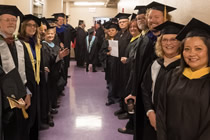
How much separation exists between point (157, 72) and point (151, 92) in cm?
26

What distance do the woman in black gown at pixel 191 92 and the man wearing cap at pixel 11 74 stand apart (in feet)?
5.20

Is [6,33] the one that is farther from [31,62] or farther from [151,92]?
[151,92]

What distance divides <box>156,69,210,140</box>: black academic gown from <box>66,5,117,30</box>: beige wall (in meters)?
13.7

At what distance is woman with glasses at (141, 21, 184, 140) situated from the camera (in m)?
2.10

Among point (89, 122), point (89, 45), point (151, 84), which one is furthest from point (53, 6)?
point (151, 84)

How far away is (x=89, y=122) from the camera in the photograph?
4211mm

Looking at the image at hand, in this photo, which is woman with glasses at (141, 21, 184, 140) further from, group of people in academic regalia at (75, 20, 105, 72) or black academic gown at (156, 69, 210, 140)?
group of people in academic regalia at (75, 20, 105, 72)

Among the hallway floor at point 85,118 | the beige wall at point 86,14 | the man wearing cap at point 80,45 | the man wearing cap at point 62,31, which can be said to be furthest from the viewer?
the beige wall at point 86,14

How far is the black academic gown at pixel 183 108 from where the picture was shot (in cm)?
156

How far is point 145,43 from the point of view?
2.68m

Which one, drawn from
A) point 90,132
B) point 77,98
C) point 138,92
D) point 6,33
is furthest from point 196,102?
point 77,98

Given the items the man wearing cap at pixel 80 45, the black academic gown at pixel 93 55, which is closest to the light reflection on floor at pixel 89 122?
the black academic gown at pixel 93 55

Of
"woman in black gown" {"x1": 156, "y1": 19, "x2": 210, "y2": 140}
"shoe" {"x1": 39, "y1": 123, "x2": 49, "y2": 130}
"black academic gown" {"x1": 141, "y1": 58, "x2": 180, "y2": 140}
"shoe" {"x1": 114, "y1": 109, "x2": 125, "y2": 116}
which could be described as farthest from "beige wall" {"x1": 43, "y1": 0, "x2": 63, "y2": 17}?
"woman in black gown" {"x1": 156, "y1": 19, "x2": 210, "y2": 140}

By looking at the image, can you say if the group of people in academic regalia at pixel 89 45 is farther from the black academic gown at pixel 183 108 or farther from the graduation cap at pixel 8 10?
the black academic gown at pixel 183 108
